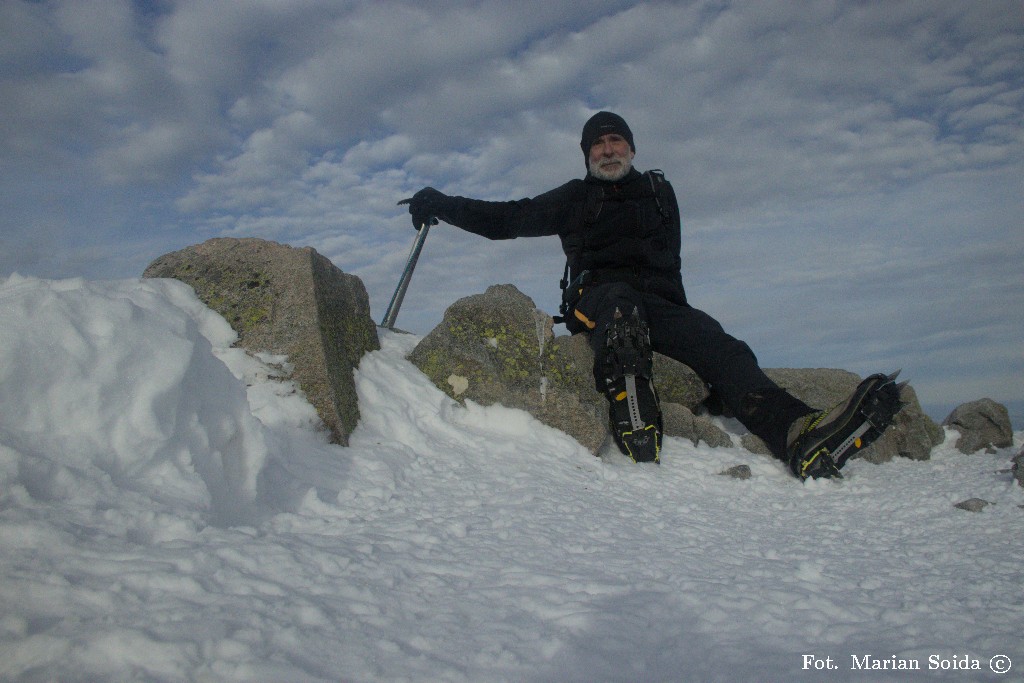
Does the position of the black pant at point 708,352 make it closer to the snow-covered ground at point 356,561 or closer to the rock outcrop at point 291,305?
the snow-covered ground at point 356,561

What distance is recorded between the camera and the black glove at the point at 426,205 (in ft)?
22.5

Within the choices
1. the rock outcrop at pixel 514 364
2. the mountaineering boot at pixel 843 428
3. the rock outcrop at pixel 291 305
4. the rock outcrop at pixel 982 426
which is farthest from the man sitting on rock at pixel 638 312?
the rock outcrop at pixel 982 426

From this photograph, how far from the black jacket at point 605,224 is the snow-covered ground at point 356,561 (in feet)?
9.70

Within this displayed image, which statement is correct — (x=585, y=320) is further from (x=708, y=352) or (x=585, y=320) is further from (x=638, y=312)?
(x=708, y=352)

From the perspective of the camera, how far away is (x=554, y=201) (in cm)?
670

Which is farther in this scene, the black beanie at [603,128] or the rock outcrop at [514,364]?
the black beanie at [603,128]

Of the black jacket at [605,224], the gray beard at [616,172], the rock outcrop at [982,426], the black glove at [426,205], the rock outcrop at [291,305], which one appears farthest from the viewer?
the rock outcrop at [982,426]

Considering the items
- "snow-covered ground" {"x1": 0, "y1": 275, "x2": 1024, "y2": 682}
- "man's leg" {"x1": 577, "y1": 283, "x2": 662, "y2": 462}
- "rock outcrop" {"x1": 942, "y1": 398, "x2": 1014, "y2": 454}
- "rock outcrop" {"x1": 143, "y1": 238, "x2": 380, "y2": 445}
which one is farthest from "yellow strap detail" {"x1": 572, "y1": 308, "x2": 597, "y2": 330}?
"rock outcrop" {"x1": 942, "y1": 398, "x2": 1014, "y2": 454}

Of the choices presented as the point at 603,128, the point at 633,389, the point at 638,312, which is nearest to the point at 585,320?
the point at 638,312

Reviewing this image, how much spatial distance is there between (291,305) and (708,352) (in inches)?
151

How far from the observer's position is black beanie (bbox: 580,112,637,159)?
6.64 metres

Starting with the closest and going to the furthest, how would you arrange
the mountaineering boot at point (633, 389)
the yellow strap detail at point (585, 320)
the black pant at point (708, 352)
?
the mountaineering boot at point (633, 389) < the black pant at point (708, 352) < the yellow strap detail at point (585, 320)

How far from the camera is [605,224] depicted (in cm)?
642

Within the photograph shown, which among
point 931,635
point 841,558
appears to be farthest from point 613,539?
point 931,635
